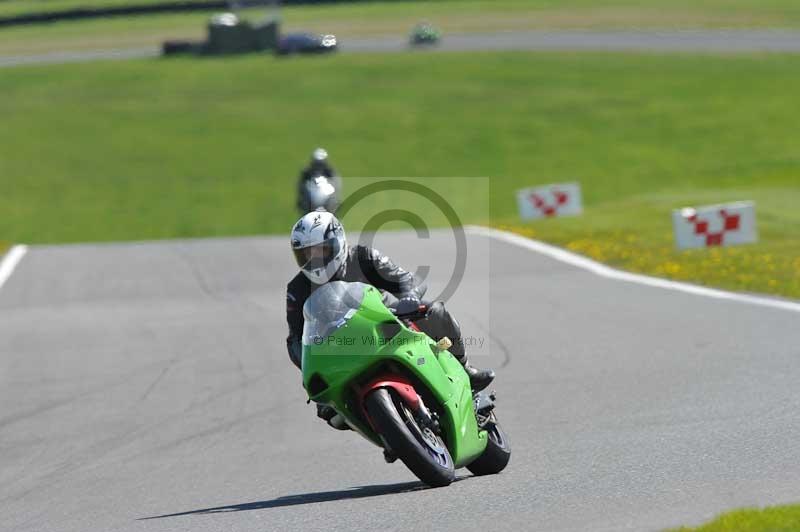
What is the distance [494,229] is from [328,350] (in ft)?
60.1

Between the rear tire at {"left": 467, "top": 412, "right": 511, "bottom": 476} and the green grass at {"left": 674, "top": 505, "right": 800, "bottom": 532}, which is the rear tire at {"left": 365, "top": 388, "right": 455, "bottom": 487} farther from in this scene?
the green grass at {"left": 674, "top": 505, "right": 800, "bottom": 532}

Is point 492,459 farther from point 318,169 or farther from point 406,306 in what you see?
point 318,169

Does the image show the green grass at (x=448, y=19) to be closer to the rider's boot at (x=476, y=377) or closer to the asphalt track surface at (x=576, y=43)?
the asphalt track surface at (x=576, y=43)

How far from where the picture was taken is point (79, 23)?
7856 centimetres

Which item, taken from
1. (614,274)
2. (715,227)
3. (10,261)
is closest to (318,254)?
(614,274)

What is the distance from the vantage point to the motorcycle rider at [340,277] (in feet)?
24.0

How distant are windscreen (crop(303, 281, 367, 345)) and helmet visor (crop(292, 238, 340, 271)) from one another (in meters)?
0.12

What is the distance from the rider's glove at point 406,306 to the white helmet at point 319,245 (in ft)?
1.26

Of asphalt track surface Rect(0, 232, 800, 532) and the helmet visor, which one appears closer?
asphalt track surface Rect(0, 232, 800, 532)

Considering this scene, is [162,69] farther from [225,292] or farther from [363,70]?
[225,292]

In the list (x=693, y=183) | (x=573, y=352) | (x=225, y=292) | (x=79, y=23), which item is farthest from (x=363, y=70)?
(x=573, y=352)

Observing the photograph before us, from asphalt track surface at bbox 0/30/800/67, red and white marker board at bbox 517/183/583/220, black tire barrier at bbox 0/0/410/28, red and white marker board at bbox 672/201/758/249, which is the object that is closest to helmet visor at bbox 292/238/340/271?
red and white marker board at bbox 672/201/758/249

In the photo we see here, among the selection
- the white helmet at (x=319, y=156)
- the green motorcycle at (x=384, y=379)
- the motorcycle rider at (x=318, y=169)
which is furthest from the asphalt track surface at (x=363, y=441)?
the motorcycle rider at (x=318, y=169)

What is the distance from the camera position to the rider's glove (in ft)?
24.1
